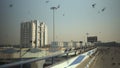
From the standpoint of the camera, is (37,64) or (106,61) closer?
(37,64)

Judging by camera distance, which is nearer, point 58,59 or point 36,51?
point 58,59

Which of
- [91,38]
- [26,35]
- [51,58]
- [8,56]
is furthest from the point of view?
[91,38]

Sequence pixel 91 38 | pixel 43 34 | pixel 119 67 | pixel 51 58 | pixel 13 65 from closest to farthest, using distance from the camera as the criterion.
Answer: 1. pixel 13 65
2. pixel 51 58
3. pixel 119 67
4. pixel 43 34
5. pixel 91 38

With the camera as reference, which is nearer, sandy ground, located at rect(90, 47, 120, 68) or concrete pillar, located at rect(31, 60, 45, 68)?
concrete pillar, located at rect(31, 60, 45, 68)

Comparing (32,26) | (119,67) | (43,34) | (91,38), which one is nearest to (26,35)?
(32,26)

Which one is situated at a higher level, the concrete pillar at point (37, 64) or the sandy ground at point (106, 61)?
the concrete pillar at point (37, 64)

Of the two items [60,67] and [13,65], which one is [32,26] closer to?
[60,67]

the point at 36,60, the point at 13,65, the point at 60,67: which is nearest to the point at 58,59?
the point at 60,67

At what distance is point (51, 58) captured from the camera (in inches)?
320

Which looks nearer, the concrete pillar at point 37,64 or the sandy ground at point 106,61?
the concrete pillar at point 37,64

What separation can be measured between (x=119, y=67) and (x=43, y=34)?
30374 millimetres

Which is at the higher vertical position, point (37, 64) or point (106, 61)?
point (37, 64)

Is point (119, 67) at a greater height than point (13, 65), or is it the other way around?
point (13, 65)

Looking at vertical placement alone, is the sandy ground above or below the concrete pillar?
below
